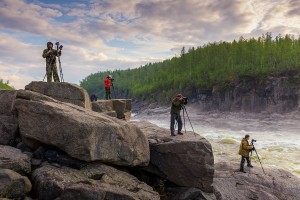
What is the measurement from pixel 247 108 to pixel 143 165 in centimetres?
4947

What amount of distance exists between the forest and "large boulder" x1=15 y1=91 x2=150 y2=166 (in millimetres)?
43713

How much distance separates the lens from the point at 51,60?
21359 mm

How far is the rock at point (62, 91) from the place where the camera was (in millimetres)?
20203

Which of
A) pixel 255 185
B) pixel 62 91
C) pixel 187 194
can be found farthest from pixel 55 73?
pixel 255 185

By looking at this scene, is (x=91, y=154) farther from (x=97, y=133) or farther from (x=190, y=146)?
(x=190, y=146)

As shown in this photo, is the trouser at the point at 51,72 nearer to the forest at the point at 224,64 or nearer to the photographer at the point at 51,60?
the photographer at the point at 51,60

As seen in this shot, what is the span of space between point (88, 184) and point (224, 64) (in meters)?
72.2

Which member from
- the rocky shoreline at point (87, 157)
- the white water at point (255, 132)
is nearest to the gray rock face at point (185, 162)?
the rocky shoreline at point (87, 157)

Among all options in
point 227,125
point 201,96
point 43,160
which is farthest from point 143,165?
point 201,96

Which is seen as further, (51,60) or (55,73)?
(55,73)

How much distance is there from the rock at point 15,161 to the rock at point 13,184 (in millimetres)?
628

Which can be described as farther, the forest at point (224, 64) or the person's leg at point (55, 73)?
the forest at point (224, 64)

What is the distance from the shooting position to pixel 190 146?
1956 cm

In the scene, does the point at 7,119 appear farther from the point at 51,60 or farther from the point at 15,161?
the point at 51,60
